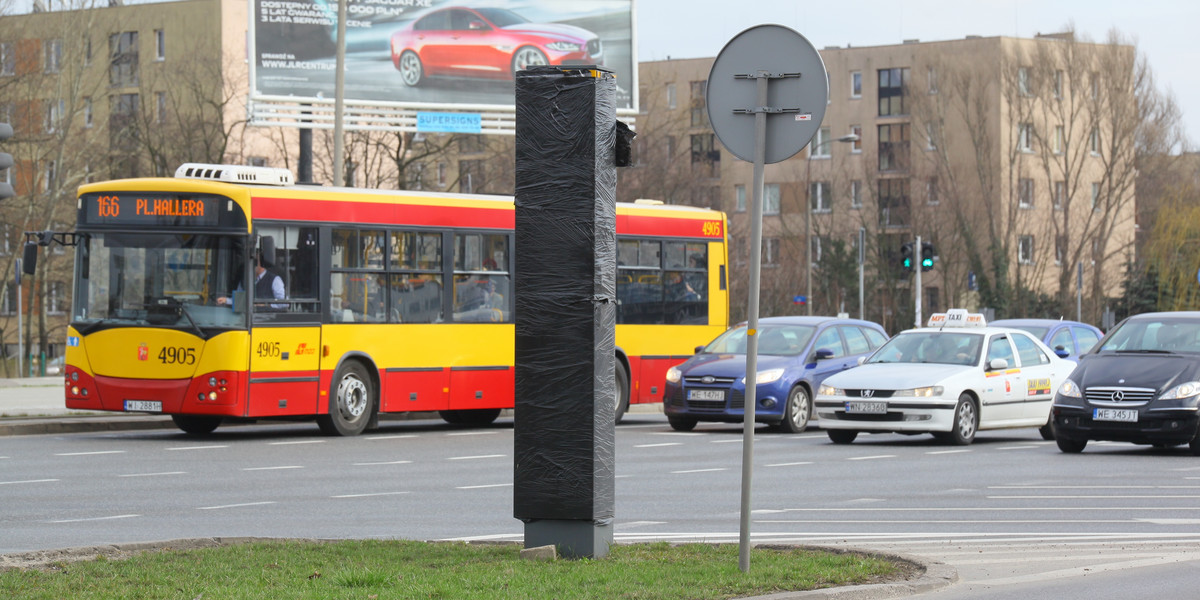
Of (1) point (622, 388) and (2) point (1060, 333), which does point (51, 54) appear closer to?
(1) point (622, 388)

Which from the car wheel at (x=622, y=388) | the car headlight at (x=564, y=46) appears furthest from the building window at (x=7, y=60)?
the car wheel at (x=622, y=388)

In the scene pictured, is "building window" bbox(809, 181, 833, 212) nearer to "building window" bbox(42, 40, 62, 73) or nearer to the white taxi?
"building window" bbox(42, 40, 62, 73)

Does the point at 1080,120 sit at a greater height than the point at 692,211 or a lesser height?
greater

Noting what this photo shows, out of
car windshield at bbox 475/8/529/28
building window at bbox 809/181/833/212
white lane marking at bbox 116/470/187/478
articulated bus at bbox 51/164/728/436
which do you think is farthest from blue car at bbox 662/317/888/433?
building window at bbox 809/181/833/212

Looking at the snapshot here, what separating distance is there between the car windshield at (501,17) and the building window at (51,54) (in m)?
22.1

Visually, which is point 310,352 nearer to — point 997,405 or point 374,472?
point 374,472

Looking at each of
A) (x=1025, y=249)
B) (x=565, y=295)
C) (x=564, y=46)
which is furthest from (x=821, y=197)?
(x=565, y=295)

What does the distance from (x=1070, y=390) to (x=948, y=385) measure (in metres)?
1.81

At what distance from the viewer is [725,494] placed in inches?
603

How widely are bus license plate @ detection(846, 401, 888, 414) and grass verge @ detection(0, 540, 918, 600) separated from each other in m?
11.1

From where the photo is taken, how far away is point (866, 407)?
A: 2128 cm

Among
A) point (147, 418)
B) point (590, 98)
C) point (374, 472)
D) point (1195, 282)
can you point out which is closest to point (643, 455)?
point (374, 472)

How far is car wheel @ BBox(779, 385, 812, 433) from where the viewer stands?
24281 mm

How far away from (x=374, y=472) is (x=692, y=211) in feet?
38.2
